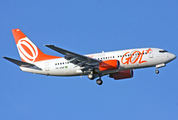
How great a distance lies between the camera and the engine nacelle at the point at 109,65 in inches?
1865

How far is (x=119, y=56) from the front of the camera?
160 ft

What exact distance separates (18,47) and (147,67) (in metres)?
21.8

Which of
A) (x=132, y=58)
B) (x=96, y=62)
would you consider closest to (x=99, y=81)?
(x=96, y=62)

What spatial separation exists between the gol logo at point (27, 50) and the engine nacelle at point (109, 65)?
11.8 meters

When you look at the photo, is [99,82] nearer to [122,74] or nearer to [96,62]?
[122,74]

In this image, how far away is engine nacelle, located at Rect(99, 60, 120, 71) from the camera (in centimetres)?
4738

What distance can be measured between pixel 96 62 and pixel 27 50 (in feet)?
42.3

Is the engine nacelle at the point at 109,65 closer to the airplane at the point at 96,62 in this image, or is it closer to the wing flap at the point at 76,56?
the airplane at the point at 96,62

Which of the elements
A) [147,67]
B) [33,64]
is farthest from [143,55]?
[33,64]

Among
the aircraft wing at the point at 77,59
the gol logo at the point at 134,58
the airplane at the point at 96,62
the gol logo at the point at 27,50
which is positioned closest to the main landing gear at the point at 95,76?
the airplane at the point at 96,62

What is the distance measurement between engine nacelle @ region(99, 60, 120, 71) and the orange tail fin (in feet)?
27.7

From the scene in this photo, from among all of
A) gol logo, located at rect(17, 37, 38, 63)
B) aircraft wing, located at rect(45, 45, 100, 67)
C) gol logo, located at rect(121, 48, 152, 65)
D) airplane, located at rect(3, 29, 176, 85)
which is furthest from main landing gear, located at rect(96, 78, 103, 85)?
gol logo, located at rect(17, 37, 38, 63)

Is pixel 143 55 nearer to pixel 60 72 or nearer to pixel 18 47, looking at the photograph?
pixel 60 72

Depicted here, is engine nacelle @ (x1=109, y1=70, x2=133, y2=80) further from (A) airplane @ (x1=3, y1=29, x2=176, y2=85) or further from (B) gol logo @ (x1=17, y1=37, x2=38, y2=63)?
(B) gol logo @ (x1=17, y1=37, x2=38, y2=63)
